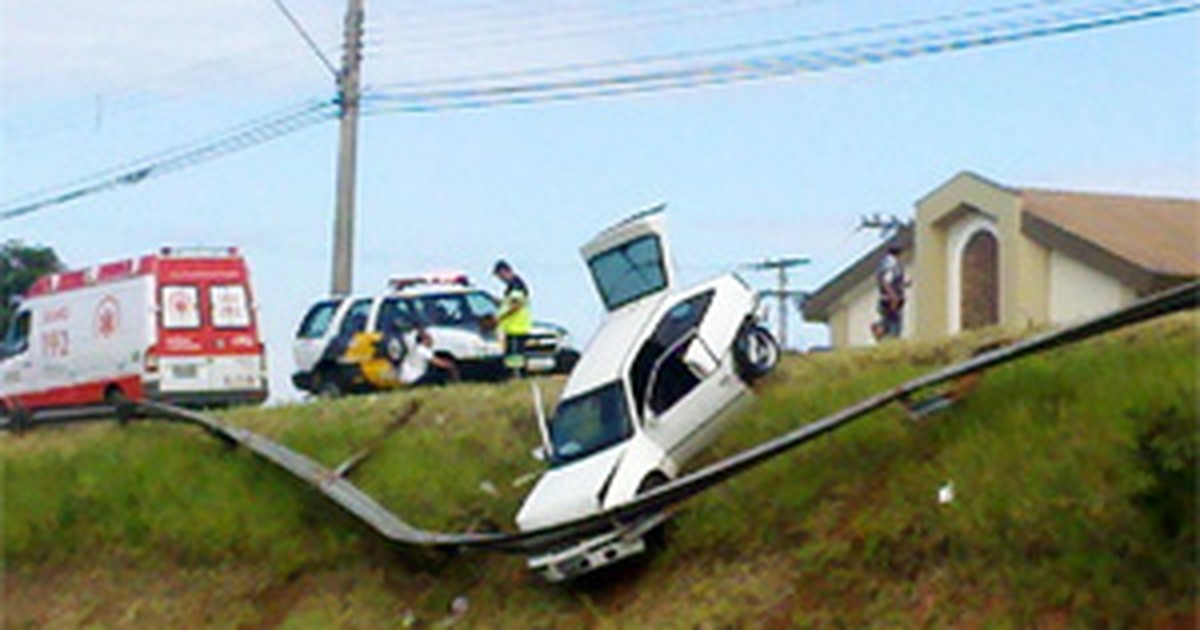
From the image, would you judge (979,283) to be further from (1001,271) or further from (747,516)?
(747,516)

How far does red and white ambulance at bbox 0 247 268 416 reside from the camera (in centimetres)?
2906

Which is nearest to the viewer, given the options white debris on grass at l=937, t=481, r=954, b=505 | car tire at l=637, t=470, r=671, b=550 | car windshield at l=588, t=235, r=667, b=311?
white debris on grass at l=937, t=481, r=954, b=505

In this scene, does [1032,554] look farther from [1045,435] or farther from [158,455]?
[158,455]

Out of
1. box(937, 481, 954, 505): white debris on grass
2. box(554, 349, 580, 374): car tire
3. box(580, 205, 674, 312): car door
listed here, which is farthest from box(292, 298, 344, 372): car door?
box(937, 481, 954, 505): white debris on grass

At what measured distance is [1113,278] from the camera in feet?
99.0

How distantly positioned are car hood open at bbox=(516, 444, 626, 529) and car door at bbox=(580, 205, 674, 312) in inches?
94.6

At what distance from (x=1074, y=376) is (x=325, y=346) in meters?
14.3

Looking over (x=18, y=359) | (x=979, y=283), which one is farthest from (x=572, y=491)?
(x=979, y=283)

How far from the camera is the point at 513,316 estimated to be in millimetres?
25703

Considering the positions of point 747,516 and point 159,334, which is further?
point 159,334

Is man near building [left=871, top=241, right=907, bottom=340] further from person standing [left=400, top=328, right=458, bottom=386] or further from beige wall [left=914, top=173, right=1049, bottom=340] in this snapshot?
person standing [left=400, top=328, right=458, bottom=386]

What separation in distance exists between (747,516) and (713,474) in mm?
988

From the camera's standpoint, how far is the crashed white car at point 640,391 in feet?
55.2

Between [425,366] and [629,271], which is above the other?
[629,271]
